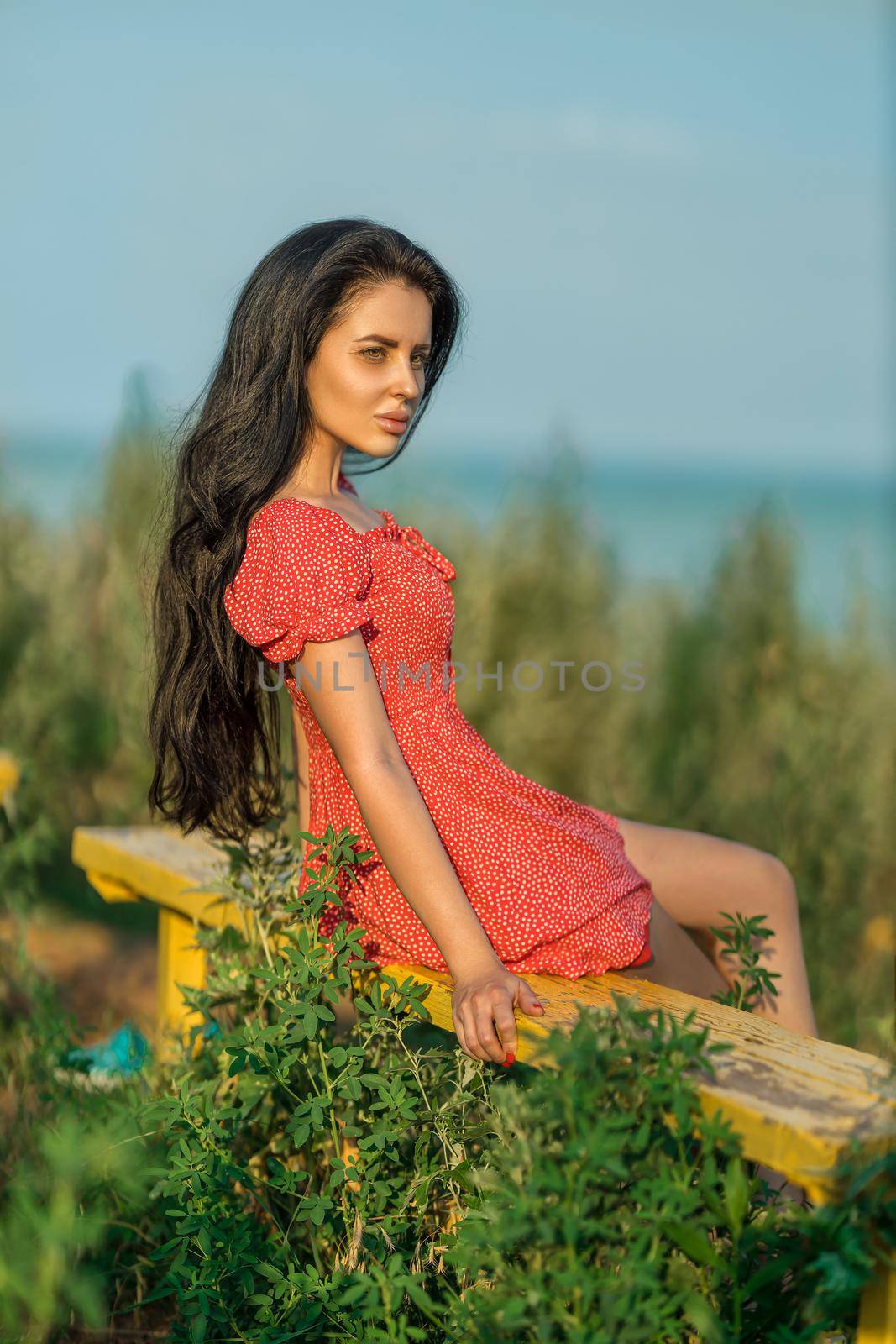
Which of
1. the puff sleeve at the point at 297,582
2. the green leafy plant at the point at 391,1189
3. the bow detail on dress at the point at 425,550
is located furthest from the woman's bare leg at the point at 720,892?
the puff sleeve at the point at 297,582

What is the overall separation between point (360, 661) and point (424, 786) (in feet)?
0.97

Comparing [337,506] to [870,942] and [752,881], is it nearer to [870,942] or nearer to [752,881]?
[752,881]

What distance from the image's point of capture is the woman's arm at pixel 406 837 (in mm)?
1865

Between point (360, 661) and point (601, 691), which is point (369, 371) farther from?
point (601, 691)

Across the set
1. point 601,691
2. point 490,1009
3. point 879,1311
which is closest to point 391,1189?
point 490,1009

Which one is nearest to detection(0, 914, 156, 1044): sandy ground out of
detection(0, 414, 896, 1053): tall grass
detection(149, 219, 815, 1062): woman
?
detection(0, 414, 896, 1053): tall grass

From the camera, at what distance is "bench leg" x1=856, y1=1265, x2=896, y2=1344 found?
1.46m

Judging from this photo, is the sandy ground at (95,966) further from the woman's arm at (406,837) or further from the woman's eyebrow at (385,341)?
the woman's eyebrow at (385,341)

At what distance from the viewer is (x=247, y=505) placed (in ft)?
7.48

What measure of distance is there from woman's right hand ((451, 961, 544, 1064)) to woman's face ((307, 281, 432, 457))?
0.94 metres

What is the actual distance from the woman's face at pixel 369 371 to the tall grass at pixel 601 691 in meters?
1.91

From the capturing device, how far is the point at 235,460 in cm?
230

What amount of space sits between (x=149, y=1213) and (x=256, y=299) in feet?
5.29

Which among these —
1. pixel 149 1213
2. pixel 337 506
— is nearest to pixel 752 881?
pixel 337 506
